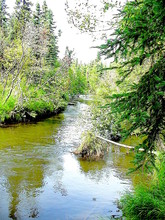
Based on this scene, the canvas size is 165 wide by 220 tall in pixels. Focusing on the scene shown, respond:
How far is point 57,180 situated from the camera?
32.9 feet

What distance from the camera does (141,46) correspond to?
3.04 m

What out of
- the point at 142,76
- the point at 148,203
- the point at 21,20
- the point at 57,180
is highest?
the point at 21,20

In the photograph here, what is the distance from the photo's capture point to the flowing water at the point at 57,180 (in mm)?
7684

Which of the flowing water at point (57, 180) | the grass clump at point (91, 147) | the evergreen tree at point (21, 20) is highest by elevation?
the evergreen tree at point (21, 20)

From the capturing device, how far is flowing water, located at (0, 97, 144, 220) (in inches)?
303

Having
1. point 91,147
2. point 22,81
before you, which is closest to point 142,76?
point 91,147

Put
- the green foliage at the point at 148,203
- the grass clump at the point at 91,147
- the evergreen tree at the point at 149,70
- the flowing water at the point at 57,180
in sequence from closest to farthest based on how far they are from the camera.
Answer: the evergreen tree at the point at 149,70, the green foliage at the point at 148,203, the flowing water at the point at 57,180, the grass clump at the point at 91,147

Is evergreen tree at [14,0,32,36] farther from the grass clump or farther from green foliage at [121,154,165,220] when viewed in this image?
green foliage at [121,154,165,220]

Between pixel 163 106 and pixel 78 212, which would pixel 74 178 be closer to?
pixel 78 212

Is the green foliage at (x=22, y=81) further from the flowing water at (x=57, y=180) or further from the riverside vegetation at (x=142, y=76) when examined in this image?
the riverside vegetation at (x=142, y=76)

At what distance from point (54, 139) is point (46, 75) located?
15.4 metres

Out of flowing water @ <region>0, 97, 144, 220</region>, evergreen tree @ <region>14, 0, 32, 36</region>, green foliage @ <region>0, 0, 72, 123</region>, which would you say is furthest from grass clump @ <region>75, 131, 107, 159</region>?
evergreen tree @ <region>14, 0, 32, 36</region>

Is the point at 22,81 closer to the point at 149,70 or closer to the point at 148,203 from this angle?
the point at 148,203

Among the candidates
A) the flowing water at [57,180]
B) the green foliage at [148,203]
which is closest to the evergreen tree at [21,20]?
the flowing water at [57,180]
